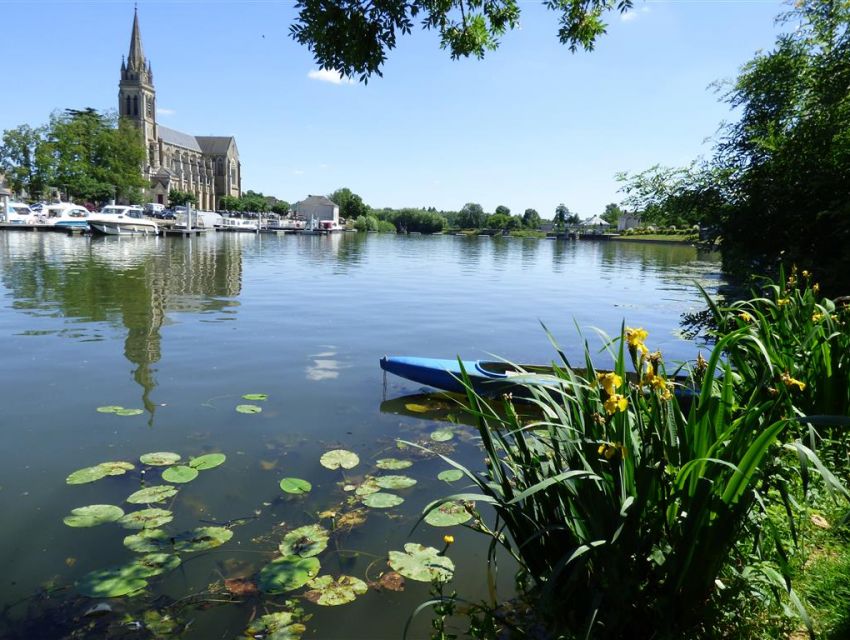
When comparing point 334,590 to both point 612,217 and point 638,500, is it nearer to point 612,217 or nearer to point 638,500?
point 638,500

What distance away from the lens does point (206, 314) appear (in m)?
15.0

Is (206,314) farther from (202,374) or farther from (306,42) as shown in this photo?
(306,42)

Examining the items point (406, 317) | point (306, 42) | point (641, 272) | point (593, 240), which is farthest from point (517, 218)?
point (306, 42)

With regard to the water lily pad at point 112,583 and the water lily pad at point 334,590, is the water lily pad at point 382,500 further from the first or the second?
the water lily pad at point 112,583

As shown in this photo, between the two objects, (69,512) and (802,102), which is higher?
(802,102)

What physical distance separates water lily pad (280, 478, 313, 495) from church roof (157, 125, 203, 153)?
13529cm

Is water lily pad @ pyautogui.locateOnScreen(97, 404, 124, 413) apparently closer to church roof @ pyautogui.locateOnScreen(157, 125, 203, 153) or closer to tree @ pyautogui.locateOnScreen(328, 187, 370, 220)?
church roof @ pyautogui.locateOnScreen(157, 125, 203, 153)

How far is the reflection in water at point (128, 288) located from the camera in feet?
38.7

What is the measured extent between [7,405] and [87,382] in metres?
1.20

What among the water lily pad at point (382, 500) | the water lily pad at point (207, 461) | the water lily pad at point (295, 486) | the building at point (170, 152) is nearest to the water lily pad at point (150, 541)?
the water lily pad at point (295, 486)

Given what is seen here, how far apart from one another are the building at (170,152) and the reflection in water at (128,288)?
70155mm

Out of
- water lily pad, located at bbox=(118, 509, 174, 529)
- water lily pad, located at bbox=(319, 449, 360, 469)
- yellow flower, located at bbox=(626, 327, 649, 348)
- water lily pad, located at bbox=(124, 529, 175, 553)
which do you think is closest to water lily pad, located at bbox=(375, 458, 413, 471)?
water lily pad, located at bbox=(319, 449, 360, 469)

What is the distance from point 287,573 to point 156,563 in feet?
3.09

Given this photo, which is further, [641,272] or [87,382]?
[641,272]
